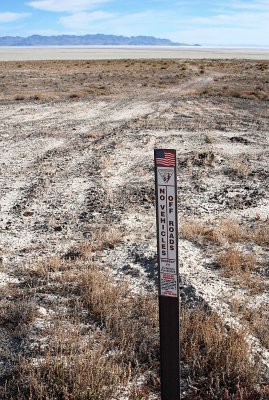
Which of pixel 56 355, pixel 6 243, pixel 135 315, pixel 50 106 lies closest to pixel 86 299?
pixel 135 315

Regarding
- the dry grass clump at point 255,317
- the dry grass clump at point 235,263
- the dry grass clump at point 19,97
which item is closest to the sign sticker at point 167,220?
the dry grass clump at point 255,317

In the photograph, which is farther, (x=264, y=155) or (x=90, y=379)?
(x=264, y=155)

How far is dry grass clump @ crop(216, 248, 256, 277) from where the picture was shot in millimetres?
7285

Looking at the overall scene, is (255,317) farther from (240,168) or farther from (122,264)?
(240,168)

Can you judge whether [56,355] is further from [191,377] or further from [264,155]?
[264,155]

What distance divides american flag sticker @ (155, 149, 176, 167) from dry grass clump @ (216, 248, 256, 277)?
4.33 m

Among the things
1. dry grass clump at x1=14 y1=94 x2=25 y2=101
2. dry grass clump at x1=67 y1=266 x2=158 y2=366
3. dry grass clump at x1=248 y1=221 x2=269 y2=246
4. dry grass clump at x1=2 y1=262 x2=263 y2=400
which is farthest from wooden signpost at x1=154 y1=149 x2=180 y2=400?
dry grass clump at x1=14 y1=94 x2=25 y2=101

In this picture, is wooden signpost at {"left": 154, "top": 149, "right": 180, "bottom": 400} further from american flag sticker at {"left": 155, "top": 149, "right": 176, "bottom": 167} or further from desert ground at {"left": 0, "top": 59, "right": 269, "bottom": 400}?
desert ground at {"left": 0, "top": 59, "right": 269, "bottom": 400}

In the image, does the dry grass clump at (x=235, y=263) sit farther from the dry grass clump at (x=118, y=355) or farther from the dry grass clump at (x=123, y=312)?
the dry grass clump at (x=123, y=312)

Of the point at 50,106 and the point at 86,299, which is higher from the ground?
the point at 50,106

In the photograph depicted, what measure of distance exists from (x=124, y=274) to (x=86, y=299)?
1.17 m

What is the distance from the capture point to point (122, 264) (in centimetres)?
763

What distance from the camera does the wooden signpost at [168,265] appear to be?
3.32 meters

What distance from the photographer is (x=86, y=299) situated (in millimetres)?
6207
